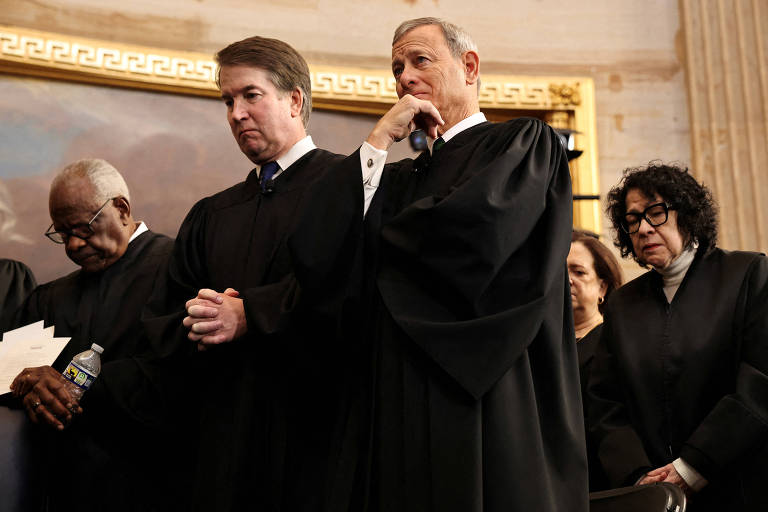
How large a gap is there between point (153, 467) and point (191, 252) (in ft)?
3.01

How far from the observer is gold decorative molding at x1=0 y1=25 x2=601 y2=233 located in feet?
16.3

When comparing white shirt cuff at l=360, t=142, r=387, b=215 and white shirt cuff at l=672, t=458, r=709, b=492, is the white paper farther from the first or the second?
white shirt cuff at l=672, t=458, r=709, b=492

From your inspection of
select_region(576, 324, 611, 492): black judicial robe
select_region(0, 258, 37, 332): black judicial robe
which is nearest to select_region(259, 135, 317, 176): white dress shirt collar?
select_region(576, 324, 611, 492): black judicial robe

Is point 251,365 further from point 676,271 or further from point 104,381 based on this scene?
point 676,271

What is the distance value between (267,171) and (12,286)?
1799mm

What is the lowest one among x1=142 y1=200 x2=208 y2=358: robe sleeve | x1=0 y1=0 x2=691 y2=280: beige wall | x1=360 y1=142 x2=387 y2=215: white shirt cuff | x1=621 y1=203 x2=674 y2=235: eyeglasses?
x1=142 y1=200 x2=208 y2=358: robe sleeve

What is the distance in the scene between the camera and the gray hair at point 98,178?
13.2ft

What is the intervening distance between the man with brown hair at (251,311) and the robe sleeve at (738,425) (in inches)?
53.3

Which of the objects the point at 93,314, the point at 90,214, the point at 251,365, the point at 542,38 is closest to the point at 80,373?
the point at 93,314

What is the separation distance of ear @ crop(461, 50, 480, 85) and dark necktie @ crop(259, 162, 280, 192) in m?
0.85

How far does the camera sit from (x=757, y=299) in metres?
3.34

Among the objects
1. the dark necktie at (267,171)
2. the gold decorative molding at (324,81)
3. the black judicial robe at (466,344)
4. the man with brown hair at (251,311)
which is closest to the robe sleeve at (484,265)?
the black judicial robe at (466,344)

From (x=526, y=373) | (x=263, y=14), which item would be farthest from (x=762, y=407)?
(x=263, y=14)

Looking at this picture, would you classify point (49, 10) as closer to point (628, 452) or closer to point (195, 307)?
point (195, 307)
